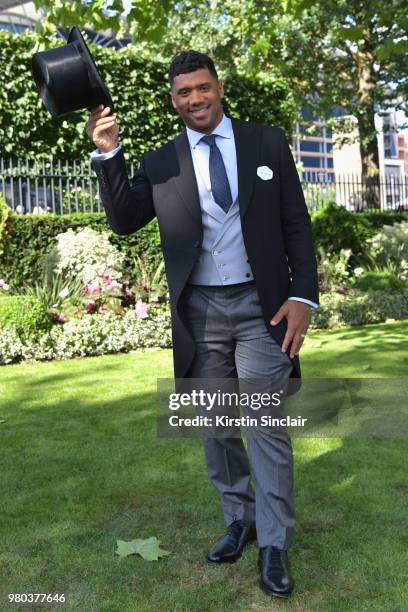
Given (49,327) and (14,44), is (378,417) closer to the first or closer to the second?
(49,327)

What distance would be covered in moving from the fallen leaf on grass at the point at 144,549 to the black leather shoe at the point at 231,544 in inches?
9.4

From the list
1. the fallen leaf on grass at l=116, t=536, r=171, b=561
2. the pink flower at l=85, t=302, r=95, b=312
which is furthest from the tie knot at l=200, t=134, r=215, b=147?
the pink flower at l=85, t=302, r=95, b=312

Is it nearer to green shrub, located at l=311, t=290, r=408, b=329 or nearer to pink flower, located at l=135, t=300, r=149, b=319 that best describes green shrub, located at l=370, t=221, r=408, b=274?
green shrub, located at l=311, t=290, r=408, b=329

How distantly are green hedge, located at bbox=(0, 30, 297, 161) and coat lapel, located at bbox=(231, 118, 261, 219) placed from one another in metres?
10.9

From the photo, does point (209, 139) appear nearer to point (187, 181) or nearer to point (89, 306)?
point (187, 181)

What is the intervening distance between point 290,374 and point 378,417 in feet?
8.95

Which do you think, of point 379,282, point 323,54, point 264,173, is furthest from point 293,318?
point 323,54

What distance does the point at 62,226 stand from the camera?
1145cm

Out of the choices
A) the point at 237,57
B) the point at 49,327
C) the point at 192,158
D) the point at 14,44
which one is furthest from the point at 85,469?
the point at 237,57

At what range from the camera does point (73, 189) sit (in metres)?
13.8

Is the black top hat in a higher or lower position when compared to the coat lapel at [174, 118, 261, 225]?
higher

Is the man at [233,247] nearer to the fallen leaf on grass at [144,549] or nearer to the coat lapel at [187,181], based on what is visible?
the coat lapel at [187,181]

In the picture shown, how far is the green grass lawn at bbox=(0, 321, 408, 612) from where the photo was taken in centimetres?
291

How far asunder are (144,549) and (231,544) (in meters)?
0.42
